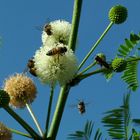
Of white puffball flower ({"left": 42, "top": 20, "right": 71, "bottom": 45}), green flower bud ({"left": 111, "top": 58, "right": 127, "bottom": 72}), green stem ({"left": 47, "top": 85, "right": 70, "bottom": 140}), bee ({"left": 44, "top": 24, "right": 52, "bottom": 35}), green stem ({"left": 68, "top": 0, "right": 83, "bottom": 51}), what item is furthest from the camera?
bee ({"left": 44, "top": 24, "right": 52, "bottom": 35})

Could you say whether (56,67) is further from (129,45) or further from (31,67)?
(129,45)

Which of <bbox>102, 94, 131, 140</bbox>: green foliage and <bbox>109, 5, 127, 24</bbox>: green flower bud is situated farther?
<bbox>109, 5, 127, 24</bbox>: green flower bud

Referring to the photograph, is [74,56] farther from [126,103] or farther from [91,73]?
[126,103]

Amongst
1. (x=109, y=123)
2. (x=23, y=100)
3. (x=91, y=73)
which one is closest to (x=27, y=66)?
(x=23, y=100)

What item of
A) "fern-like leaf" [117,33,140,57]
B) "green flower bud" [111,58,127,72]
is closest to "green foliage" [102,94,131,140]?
"green flower bud" [111,58,127,72]

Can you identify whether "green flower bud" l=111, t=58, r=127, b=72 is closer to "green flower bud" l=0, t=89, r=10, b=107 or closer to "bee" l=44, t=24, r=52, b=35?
"bee" l=44, t=24, r=52, b=35

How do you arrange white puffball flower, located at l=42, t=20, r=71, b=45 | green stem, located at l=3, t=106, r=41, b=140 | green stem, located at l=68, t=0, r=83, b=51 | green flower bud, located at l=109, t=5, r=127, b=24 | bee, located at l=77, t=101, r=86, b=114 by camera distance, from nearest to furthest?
1. green stem, located at l=3, t=106, r=41, b=140
2. green stem, located at l=68, t=0, r=83, b=51
3. white puffball flower, located at l=42, t=20, r=71, b=45
4. green flower bud, located at l=109, t=5, r=127, b=24
5. bee, located at l=77, t=101, r=86, b=114

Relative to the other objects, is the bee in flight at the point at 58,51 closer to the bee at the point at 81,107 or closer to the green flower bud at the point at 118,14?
the green flower bud at the point at 118,14

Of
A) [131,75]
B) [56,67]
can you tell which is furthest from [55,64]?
[131,75]
